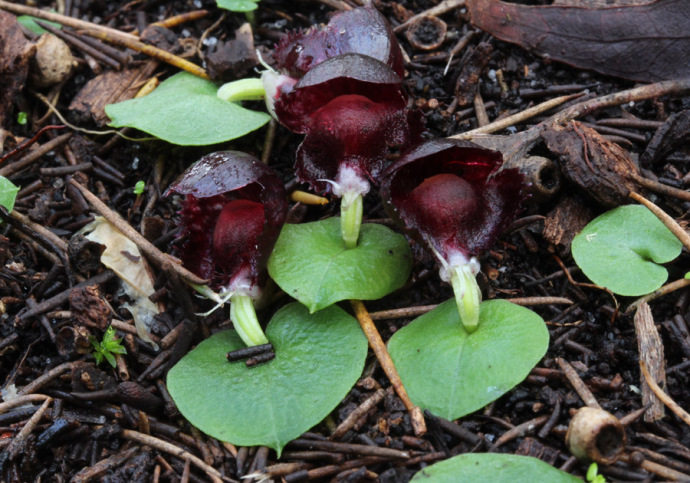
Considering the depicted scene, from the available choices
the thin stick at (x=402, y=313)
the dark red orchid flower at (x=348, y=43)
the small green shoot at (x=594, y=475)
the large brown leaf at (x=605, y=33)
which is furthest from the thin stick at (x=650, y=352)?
the dark red orchid flower at (x=348, y=43)

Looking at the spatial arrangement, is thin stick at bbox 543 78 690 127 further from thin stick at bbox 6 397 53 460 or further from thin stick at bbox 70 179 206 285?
thin stick at bbox 6 397 53 460

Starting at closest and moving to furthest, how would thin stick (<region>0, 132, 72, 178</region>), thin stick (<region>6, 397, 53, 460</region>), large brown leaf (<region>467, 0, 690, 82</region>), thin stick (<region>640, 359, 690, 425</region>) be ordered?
thin stick (<region>640, 359, 690, 425</region>) → thin stick (<region>6, 397, 53, 460</region>) → large brown leaf (<region>467, 0, 690, 82</region>) → thin stick (<region>0, 132, 72, 178</region>)

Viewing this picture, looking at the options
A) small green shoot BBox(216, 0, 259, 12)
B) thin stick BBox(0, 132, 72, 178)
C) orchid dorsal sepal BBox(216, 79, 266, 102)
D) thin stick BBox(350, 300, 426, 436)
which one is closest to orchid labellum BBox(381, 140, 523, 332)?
thin stick BBox(350, 300, 426, 436)

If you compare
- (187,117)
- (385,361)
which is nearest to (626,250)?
(385,361)

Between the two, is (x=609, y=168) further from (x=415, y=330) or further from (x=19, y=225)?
(x=19, y=225)

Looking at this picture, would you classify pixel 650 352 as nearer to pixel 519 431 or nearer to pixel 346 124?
pixel 519 431
